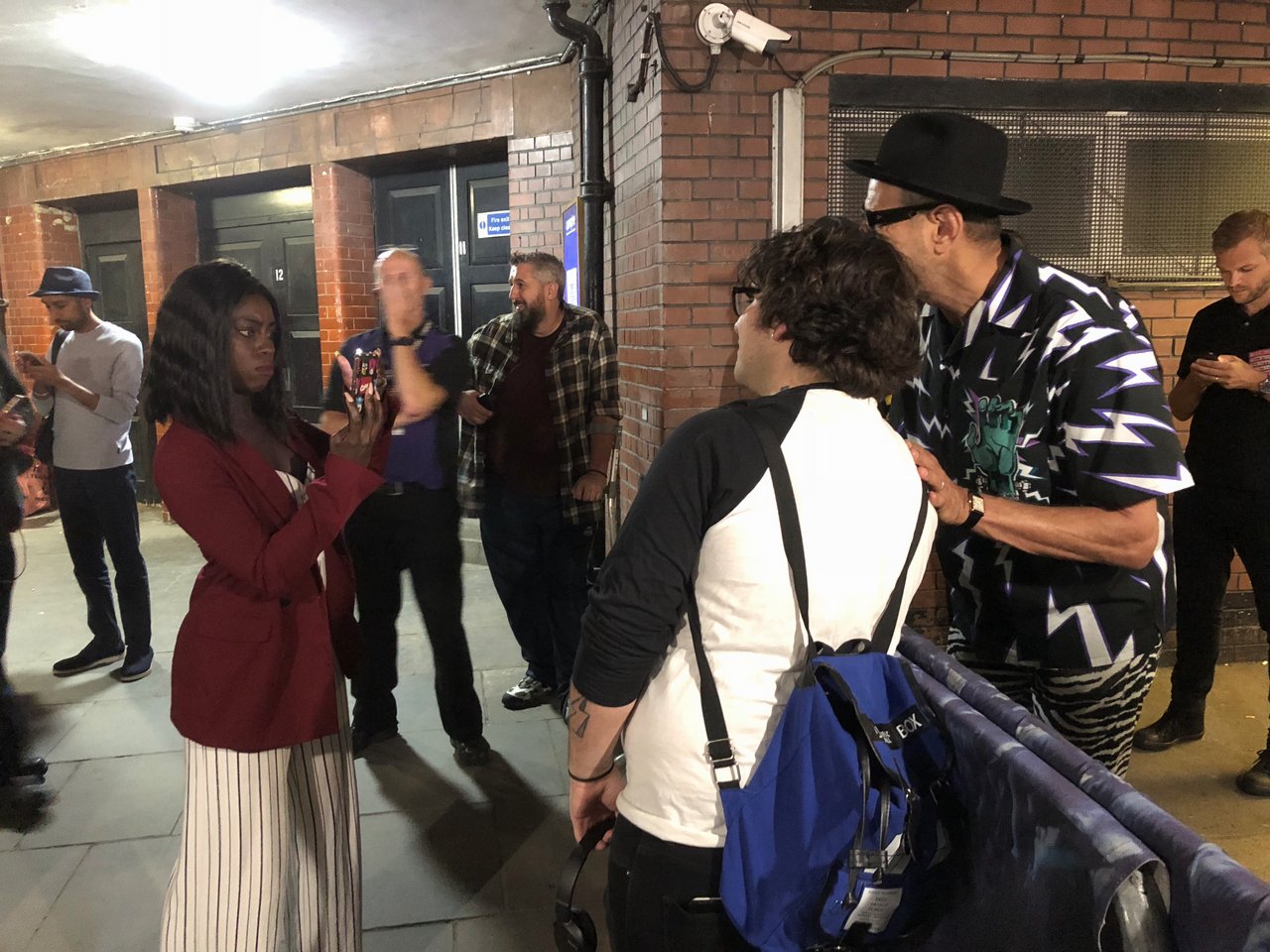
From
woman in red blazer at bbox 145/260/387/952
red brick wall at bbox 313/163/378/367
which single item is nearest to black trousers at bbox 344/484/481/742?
woman in red blazer at bbox 145/260/387/952

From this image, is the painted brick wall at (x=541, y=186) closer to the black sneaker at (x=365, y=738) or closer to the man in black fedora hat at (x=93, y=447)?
the man in black fedora hat at (x=93, y=447)

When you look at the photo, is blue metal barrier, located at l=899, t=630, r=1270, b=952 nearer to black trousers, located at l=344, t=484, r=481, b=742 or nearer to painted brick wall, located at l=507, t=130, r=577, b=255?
black trousers, located at l=344, t=484, r=481, b=742

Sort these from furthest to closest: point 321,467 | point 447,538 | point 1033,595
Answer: point 447,538
point 321,467
point 1033,595

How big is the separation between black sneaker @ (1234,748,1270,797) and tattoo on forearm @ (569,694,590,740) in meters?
2.98

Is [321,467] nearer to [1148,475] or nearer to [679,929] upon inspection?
[679,929]

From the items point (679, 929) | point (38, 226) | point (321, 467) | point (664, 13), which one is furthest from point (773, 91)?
point (38, 226)

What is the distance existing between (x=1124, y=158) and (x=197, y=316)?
3945mm

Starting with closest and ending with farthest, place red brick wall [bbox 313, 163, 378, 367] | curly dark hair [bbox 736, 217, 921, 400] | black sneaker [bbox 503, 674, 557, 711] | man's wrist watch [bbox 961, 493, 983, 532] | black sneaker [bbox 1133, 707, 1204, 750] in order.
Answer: curly dark hair [bbox 736, 217, 921, 400], man's wrist watch [bbox 961, 493, 983, 532], black sneaker [bbox 1133, 707, 1204, 750], black sneaker [bbox 503, 674, 557, 711], red brick wall [bbox 313, 163, 378, 367]

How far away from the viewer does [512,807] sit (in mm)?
3182

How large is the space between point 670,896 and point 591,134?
169 inches

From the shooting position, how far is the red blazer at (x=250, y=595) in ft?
5.77

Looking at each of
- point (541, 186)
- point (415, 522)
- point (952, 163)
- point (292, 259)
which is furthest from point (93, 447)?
point (952, 163)

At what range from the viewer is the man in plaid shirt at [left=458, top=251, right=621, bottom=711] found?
3877 millimetres

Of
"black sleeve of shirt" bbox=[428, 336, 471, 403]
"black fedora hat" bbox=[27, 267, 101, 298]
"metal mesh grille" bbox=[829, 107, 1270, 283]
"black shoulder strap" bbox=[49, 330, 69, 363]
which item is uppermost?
"metal mesh grille" bbox=[829, 107, 1270, 283]
